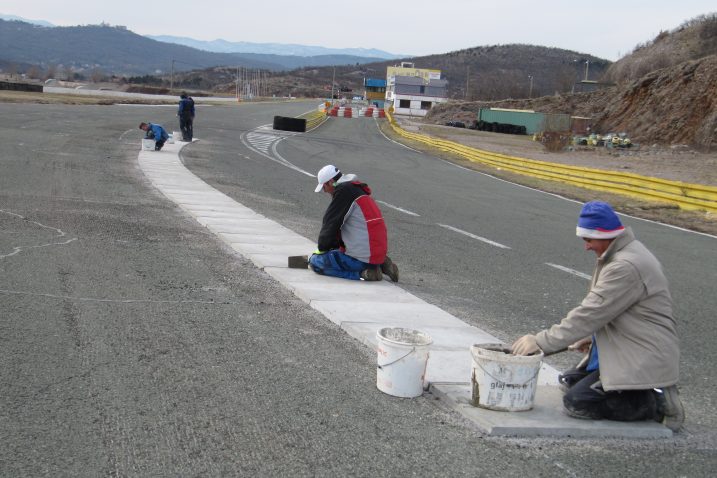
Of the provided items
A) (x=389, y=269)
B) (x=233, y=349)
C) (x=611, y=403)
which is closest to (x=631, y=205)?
(x=389, y=269)

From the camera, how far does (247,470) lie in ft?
14.1

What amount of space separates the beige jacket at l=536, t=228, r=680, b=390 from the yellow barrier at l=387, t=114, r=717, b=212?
16091 mm

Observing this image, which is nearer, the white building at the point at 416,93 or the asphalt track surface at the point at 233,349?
the asphalt track surface at the point at 233,349

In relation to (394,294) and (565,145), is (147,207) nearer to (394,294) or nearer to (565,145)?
(394,294)

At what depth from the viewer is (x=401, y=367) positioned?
551 cm

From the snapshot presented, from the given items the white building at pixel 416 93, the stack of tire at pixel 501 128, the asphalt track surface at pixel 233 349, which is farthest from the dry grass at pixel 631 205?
the white building at pixel 416 93

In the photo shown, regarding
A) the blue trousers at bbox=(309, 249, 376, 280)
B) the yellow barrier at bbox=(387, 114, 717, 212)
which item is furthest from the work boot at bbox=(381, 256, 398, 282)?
the yellow barrier at bbox=(387, 114, 717, 212)

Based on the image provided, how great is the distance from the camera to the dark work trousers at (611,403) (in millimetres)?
5293

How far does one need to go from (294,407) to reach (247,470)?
3.17 ft

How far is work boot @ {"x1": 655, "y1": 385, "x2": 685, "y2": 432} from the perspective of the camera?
5258 millimetres

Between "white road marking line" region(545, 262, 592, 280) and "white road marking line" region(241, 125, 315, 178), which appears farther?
"white road marking line" region(241, 125, 315, 178)

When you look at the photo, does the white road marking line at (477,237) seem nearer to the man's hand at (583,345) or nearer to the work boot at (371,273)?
the work boot at (371,273)

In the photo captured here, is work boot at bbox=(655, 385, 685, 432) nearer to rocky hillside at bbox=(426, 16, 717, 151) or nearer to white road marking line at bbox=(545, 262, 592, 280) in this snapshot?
white road marking line at bbox=(545, 262, 592, 280)

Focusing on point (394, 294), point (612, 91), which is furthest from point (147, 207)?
point (612, 91)
